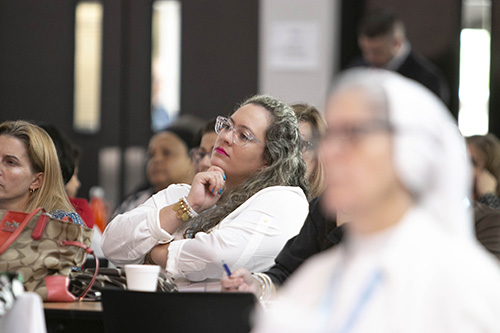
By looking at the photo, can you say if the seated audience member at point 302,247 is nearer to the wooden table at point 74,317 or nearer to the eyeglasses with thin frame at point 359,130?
the wooden table at point 74,317

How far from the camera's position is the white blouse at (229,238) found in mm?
2703

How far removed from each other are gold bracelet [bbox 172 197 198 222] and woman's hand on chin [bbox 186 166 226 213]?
0.02m

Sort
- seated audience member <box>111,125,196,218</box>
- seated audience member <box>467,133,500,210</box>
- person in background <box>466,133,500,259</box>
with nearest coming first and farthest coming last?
person in background <box>466,133,500,259</box>
seated audience member <box>467,133,500,210</box>
seated audience member <box>111,125,196,218</box>

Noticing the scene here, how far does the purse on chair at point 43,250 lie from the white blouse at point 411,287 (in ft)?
4.70

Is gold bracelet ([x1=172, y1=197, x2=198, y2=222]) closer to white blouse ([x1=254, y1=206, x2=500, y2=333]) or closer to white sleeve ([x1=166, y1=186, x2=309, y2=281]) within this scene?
white sleeve ([x1=166, y1=186, x2=309, y2=281])

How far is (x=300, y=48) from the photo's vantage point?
635 centimetres

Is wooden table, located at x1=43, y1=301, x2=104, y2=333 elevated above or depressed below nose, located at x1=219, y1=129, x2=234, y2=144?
below

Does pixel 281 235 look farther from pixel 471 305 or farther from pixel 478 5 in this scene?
pixel 478 5

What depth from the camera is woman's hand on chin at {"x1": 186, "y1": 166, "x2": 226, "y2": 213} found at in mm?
2869

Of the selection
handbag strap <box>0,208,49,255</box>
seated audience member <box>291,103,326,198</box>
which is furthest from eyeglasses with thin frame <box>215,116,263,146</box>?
handbag strap <box>0,208,49,255</box>

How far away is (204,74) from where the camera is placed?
259 inches

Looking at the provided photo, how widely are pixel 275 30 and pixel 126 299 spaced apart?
14.9 feet

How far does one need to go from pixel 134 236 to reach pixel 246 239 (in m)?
0.41

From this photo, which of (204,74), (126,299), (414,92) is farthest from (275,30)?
(414,92)
